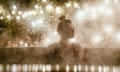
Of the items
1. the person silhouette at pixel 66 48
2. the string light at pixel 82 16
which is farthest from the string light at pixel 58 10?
the person silhouette at pixel 66 48

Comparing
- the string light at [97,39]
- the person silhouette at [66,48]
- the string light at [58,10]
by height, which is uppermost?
the string light at [58,10]

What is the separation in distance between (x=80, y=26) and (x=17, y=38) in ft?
5.50

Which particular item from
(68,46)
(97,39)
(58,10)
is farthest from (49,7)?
(68,46)

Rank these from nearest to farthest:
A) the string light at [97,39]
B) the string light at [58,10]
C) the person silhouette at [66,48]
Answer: the person silhouette at [66,48] → the string light at [97,39] → the string light at [58,10]

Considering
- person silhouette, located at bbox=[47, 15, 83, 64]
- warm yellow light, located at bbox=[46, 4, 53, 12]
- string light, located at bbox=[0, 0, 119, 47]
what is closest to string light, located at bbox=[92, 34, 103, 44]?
string light, located at bbox=[0, 0, 119, 47]

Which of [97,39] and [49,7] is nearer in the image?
[97,39]

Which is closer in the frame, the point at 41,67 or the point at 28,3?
the point at 41,67

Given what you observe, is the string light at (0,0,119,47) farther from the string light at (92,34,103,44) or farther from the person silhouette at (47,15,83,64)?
the person silhouette at (47,15,83,64)

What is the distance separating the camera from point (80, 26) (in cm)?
748

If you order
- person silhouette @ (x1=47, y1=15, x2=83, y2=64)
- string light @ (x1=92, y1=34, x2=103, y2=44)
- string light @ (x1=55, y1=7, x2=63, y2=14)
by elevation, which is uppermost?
string light @ (x1=55, y1=7, x2=63, y2=14)

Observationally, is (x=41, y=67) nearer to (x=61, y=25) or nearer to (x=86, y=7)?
(x=61, y=25)

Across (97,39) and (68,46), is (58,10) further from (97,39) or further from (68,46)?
(68,46)

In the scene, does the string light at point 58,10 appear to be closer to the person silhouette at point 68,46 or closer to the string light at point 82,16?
the string light at point 82,16

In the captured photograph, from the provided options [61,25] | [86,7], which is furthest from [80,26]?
[61,25]
